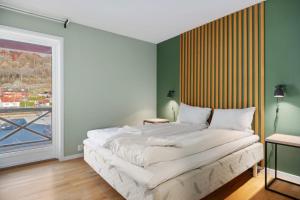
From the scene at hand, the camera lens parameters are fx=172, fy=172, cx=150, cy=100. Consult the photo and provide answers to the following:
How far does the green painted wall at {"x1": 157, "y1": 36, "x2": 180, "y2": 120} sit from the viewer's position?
13.1 ft

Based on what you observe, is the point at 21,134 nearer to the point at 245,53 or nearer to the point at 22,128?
the point at 22,128

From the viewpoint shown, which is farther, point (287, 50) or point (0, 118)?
point (0, 118)

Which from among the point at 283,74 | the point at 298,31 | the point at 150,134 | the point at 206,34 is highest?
the point at 206,34

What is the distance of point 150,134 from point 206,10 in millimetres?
2187

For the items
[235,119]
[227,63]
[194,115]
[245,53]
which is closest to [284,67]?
[245,53]

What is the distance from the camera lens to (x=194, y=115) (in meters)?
3.13

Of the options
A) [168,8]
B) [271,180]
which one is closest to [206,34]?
[168,8]

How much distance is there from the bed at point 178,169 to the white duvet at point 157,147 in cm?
1

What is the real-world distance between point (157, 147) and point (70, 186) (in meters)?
1.41

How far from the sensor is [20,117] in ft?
9.86

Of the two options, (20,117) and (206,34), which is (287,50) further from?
(20,117)

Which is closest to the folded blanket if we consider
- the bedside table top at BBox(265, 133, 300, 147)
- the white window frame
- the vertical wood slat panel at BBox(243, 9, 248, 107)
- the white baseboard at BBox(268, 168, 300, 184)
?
the bedside table top at BBox(265, 133, 300, 147)

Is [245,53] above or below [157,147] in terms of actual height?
above

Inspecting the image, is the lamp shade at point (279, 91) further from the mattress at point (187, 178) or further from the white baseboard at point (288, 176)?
the white baseboard at point (288, 176)
